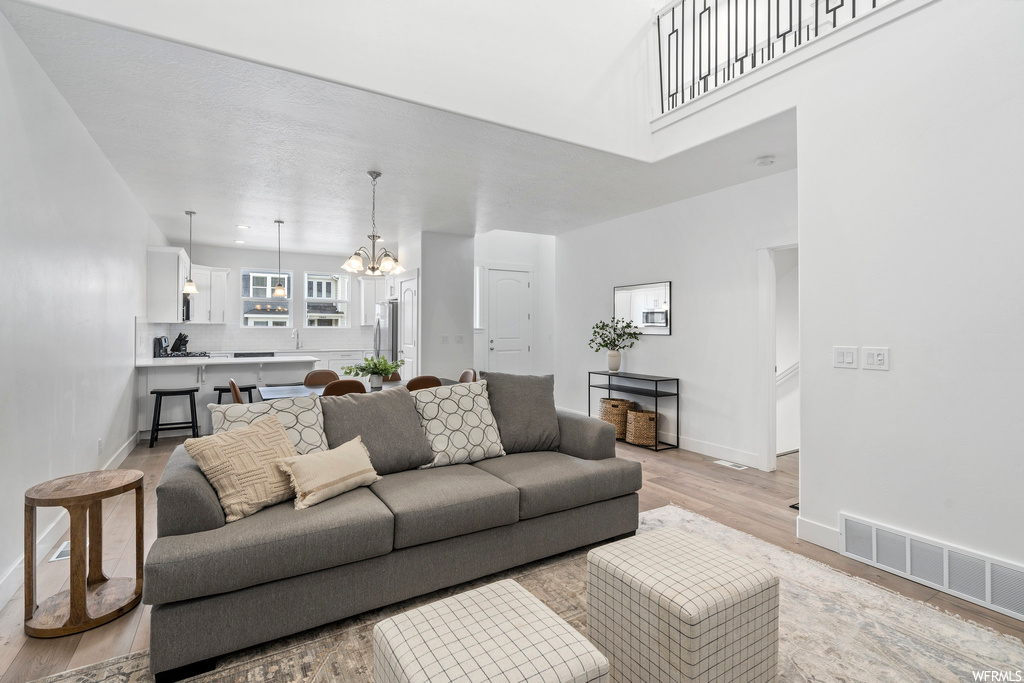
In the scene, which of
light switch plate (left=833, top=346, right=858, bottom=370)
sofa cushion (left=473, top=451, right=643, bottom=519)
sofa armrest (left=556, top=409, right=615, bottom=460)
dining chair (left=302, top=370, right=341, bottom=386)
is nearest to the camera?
sofa cushion (left=473, top=451, right=643, bottom=519)

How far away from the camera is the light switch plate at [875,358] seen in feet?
8.88

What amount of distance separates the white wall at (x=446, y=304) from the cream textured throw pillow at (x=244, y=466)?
181 inches

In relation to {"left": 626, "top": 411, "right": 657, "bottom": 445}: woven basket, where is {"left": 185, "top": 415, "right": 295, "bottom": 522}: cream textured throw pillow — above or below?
above

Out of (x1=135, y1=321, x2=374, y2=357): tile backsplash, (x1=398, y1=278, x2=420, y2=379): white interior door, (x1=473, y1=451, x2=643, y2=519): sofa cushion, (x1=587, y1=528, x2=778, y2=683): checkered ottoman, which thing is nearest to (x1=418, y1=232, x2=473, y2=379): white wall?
(x1=398, y1=278, x2=420, y2=379): white interior door

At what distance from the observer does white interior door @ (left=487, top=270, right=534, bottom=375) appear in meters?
A: 8.44

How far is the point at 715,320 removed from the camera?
16.3ft

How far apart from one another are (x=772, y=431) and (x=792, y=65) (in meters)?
2.99

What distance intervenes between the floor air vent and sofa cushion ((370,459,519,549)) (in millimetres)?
1985

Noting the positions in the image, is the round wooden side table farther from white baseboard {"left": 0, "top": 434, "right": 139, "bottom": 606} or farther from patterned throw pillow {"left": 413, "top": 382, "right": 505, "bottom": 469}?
patterned throw pillow {"left": 413, "top": 382, "right": 505, "bottom": 469}

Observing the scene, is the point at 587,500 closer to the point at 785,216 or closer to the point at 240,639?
the point at 240,639

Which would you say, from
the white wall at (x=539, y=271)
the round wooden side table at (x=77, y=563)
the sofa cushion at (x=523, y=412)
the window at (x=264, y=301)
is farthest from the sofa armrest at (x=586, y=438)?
the window at (x=264, y=301)

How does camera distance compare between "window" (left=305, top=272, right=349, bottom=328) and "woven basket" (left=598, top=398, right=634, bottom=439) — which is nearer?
"woven basket" (left=598, top=398, right=634, bottom=439)

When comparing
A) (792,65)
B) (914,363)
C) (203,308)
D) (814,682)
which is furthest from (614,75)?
(203,308)

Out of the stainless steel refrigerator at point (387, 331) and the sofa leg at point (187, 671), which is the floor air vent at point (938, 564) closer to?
the sofa leg at point (187, 671)
